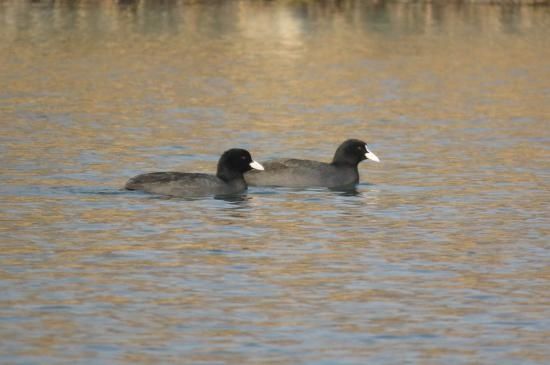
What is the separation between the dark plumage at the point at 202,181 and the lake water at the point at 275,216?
0.23 metres

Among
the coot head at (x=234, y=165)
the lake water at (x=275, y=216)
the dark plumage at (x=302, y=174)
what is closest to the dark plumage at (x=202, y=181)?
the coot head at (x=234, y=165)

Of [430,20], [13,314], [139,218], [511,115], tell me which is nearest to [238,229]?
[139,218]

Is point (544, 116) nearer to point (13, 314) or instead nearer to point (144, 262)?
point (144, 262)

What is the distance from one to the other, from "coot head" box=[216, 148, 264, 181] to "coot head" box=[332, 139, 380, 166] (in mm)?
1992

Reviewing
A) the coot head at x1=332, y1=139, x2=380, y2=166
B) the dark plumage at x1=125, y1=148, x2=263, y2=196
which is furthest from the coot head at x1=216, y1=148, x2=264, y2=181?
the coot head at x1=332, y1=139, x2=380, y2=166

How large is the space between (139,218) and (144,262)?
337 cm

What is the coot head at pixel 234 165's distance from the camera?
24750 millimetres

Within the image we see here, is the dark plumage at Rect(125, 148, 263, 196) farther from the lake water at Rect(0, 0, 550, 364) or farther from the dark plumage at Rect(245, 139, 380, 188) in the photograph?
the dark plumage at Rect(245, 139, 380, 188)

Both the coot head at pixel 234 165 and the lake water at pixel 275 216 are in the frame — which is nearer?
the lake water at pixel 275 216

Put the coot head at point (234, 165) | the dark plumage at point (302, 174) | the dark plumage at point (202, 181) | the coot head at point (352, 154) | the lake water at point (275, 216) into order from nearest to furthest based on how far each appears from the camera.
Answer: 1. the lake water at point (275, 216)
2. the dark plumage at point (202, 181)
3. the coot head at point (234, 165)
4. the dark plumage at point (302, 174)
5. the coot head at point (352, 154)

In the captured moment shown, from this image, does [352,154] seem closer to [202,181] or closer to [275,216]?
[202,181]

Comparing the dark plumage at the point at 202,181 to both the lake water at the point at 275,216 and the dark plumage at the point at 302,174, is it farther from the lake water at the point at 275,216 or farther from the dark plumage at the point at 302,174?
the dark plumage at the point at 302,174

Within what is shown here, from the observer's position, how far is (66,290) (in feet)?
54.6

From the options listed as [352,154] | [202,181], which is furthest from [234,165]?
[352,154]
